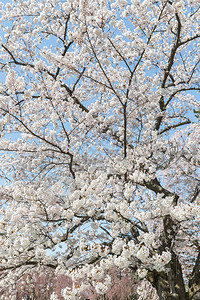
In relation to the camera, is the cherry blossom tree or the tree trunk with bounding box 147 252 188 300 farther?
the tree trunk with bounding box 147 252 188 300

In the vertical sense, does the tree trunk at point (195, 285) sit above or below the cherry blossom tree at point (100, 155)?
below

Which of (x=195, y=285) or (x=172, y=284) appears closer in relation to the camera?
(x=172, y=284)

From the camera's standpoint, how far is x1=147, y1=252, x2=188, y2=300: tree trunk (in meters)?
5.38

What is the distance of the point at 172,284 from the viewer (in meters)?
5.38

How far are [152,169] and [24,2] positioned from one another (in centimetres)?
583

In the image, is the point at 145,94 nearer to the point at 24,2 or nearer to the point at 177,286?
the point at 177,286

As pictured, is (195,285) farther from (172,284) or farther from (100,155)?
(100,155)

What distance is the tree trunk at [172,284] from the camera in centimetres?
538

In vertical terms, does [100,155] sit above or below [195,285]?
above

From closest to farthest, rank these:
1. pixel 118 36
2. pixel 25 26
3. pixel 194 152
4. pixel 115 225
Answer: pixel 115 225, pixel 118 36, pixel 194 152, pixel 25 26

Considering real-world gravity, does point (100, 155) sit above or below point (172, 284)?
above

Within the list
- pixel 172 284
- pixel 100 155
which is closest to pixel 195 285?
pixel 172 284

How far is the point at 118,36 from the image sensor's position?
4.51 meters

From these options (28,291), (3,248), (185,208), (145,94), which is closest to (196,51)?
(145,94)
